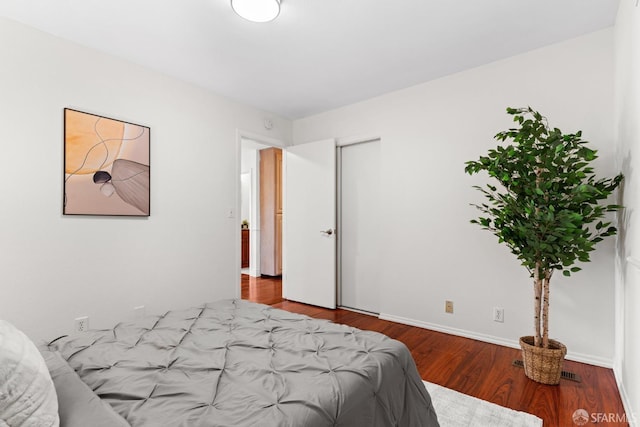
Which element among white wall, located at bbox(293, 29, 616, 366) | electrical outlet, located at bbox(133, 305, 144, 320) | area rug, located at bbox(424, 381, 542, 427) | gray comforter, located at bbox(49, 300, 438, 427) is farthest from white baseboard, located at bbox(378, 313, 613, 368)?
electrical outlet, located at bbox(133, 305, 144, 320)

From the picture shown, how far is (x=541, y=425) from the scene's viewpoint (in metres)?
1.74

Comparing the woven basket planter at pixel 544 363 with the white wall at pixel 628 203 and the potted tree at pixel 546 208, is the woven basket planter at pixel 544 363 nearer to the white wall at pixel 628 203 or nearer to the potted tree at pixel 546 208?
the potted tree at pixel 546 208

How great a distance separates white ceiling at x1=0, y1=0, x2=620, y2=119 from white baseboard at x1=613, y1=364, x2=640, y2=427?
2.42 metres

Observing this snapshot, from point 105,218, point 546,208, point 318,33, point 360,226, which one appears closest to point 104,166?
point 105,218

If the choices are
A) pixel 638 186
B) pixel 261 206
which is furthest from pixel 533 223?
pixel 261 206

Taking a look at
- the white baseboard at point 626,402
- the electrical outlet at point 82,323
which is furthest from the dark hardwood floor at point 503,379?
the electrical outlet at point 82,323

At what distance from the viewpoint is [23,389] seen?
758 mm

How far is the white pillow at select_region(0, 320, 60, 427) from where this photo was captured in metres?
0.72

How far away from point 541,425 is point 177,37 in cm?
345

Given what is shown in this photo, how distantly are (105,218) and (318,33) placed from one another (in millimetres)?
2276

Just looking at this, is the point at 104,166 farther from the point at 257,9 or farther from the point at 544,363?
the point at 544,363

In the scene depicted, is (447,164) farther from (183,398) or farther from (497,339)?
(183,398)

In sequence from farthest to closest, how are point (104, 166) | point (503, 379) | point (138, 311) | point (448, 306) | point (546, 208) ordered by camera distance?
point (448, 306) < point (138, 311) < point (104, 166) < point (503, 379) < point (546, 208)

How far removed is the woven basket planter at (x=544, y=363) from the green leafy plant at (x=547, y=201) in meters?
0.08
